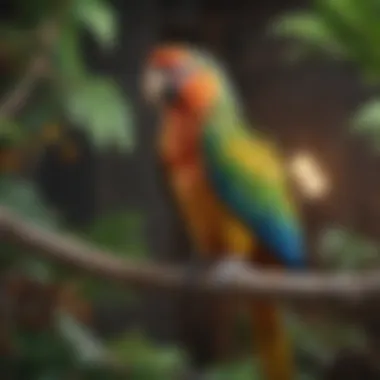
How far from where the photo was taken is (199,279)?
0.87 metres

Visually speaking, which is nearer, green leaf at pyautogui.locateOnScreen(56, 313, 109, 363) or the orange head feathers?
the orange head feathers

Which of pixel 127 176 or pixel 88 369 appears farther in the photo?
pixel 127 176

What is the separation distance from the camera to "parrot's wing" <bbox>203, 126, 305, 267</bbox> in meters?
0.91

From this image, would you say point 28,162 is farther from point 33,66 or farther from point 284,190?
point 284,190

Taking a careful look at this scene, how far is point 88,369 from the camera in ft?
3.37

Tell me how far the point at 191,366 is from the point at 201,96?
42cm

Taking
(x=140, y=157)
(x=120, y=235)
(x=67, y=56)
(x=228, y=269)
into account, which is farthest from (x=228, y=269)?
(x=140, y=157)

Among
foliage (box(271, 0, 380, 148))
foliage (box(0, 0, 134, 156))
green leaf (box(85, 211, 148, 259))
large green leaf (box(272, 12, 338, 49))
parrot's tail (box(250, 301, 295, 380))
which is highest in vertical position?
foliage (box(0, 0, 134, 156))

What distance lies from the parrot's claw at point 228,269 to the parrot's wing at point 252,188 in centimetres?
3

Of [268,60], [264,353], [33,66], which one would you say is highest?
[268,60]

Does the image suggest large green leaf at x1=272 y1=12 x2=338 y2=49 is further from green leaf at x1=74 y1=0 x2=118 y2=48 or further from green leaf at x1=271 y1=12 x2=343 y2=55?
green leaf at x1=74 y1=0 x2=118 y2=48

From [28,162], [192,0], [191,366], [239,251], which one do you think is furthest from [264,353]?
[192,0]

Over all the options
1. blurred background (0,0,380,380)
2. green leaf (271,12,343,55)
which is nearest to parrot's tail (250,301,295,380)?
blurred background (0,0,380,380)

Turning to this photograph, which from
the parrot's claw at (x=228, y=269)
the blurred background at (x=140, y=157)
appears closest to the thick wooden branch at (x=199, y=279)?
the parrot's claw at (x=228, y=269)
